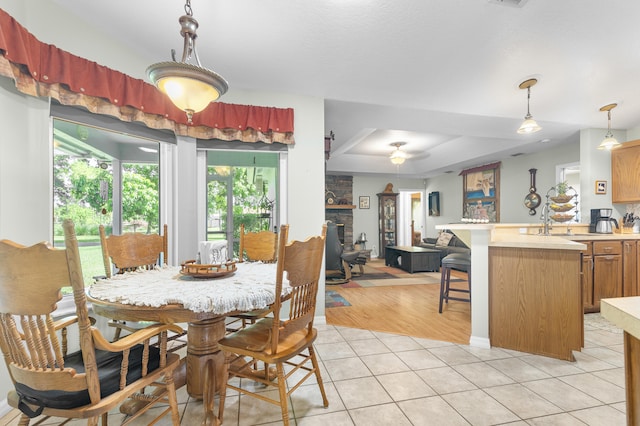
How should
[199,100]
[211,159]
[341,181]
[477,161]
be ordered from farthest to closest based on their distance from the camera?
[341,181] < [477,161] < [211,159] < [199,100]

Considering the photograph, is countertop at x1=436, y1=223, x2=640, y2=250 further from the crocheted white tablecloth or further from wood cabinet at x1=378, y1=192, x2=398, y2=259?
wood cabinet at x1=378, y1=192, x2=398, y2=259

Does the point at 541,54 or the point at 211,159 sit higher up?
the point at 541,54

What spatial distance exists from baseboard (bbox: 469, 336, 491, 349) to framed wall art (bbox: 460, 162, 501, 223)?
4124mm

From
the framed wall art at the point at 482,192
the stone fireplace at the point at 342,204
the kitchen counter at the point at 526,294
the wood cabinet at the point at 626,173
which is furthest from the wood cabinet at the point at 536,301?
the stone fireplace at the point at 342,204

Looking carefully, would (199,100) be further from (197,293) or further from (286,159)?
(286,159)

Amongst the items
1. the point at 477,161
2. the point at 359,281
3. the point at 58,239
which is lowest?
the point at 359,281

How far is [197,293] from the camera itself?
54.1 inches

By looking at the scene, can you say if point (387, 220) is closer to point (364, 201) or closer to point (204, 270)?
point (364, 201)

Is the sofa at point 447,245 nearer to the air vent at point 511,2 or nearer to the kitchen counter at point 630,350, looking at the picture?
the air vent at point 511,2

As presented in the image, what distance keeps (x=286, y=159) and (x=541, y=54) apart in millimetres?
2473

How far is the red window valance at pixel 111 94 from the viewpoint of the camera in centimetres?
158

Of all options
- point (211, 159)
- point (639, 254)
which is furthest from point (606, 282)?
point (211, 159)

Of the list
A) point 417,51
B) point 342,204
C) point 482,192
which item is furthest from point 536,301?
point 342,204

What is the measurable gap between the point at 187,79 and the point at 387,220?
7.07m
